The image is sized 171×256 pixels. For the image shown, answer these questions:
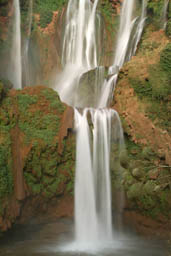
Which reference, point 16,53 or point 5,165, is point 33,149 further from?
point 16,53

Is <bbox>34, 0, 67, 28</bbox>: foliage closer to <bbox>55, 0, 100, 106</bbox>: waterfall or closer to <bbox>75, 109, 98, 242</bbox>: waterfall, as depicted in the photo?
<bbox>55, 0, 100, 106</bbox>: waterfall

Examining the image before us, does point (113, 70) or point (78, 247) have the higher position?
point (113, 70)

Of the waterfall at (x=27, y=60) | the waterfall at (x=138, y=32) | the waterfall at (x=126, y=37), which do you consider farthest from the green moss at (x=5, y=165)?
the waterfall at (x=138, y=32)

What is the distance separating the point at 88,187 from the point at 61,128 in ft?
7.22

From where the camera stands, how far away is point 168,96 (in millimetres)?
12375

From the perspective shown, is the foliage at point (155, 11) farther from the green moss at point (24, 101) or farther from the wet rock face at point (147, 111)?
the green moss at point (24, 101)

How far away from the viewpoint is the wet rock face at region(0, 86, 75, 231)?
1001 centimetres

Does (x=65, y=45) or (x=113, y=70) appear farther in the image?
(x=65, y=45)

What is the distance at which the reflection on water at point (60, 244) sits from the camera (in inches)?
370

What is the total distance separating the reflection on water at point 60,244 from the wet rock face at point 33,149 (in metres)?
0.61


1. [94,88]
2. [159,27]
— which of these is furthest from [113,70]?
[159,27]

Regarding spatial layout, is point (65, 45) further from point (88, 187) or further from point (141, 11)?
point (88, 187)

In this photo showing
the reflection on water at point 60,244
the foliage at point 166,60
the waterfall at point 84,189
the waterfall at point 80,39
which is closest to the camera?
the reflection on water at point 60,244

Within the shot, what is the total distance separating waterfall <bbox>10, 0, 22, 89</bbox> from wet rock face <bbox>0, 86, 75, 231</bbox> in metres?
5.00
